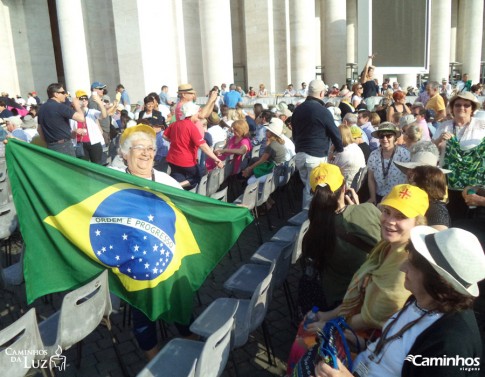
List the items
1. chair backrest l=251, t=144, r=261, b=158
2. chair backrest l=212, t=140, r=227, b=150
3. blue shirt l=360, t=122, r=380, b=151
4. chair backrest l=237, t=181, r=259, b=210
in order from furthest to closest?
1. chair backrest l=212, t=140, r=227, b=150
2. chair backrest l=251, t=144, r=261, b=158
3. blue shirt l=360, t=122, r=380, b=151
4. chair backrest l=237, t=181, r=259, b=210

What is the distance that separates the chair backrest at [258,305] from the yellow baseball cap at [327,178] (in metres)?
0.81

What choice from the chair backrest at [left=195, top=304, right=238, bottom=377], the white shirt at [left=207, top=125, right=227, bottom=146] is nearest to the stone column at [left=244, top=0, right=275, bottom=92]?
the white shirt at [left=207, top=125, right=227, bottom=146]

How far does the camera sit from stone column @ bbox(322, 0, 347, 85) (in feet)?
83.9

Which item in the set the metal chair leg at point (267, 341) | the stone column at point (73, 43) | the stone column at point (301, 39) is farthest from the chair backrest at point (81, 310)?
the stone column at point (301, 39)

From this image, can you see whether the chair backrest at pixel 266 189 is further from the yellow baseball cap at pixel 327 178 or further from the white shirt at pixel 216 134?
the yellow baseball cap at pixel 327 178

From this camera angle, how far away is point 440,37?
3052cm

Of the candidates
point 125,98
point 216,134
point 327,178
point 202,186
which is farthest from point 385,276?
point 125,98

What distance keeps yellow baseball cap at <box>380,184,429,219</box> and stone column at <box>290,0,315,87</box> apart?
2086 centimetres

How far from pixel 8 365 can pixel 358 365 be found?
2.11 m

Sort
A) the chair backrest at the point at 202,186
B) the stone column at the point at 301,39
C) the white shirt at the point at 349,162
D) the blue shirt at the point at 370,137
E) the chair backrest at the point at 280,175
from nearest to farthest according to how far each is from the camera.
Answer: the white shirt at the point at 349,162 → the chair backrest at the point at 202,186 → the chair backrest at the point at 280,175 → the blue shirt at the point at 370,137 → the stone column at the point at 301,39

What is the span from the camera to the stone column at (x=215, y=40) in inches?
698

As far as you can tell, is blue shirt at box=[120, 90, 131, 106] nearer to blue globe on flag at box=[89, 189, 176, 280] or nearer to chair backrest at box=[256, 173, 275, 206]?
chair backrest at box=[256, 173, 275, 206]

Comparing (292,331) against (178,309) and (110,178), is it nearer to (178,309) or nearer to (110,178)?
Answer: (178,309)

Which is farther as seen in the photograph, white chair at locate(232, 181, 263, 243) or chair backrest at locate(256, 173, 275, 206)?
chair backrest at locate(256, 173, 275, 206)
